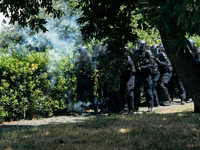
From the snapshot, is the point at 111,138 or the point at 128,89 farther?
the point at 128,89

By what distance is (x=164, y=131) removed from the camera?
19.6ft

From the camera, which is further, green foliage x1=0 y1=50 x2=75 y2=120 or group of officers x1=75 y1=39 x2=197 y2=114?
group of officers x1=75 y1=39 x2=197 y2=114

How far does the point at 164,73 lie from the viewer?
43.9 feet

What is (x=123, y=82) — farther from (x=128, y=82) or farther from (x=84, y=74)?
(x=84, y=74)

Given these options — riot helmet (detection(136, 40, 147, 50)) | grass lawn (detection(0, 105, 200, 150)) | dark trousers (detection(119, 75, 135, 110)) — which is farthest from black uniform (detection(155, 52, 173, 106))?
grass lawn (detection(0, 105, 200, 150))

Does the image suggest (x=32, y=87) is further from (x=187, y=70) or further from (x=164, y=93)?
(x=187, y=70)

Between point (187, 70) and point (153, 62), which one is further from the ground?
point (153, 62)

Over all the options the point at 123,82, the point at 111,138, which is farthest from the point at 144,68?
the point at 111,138

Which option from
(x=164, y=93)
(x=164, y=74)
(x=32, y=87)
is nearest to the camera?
(x=32, y=87)

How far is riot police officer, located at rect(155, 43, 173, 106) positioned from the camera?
13.0 meters

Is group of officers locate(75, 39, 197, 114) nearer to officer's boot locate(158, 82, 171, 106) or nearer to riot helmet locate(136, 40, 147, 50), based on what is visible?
riot helmet locate(136, 40, 147, 50)

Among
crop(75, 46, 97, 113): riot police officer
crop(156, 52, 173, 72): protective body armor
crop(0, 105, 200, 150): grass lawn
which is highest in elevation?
crop(156, 52, 173, 72): protective body armor

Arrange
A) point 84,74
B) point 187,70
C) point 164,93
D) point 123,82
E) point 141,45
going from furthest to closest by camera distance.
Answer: point 164,93 → point 84,74 → point 141,45 → point 123,82 → point 187,70

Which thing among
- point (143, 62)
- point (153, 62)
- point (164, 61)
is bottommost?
point (143, 62)
